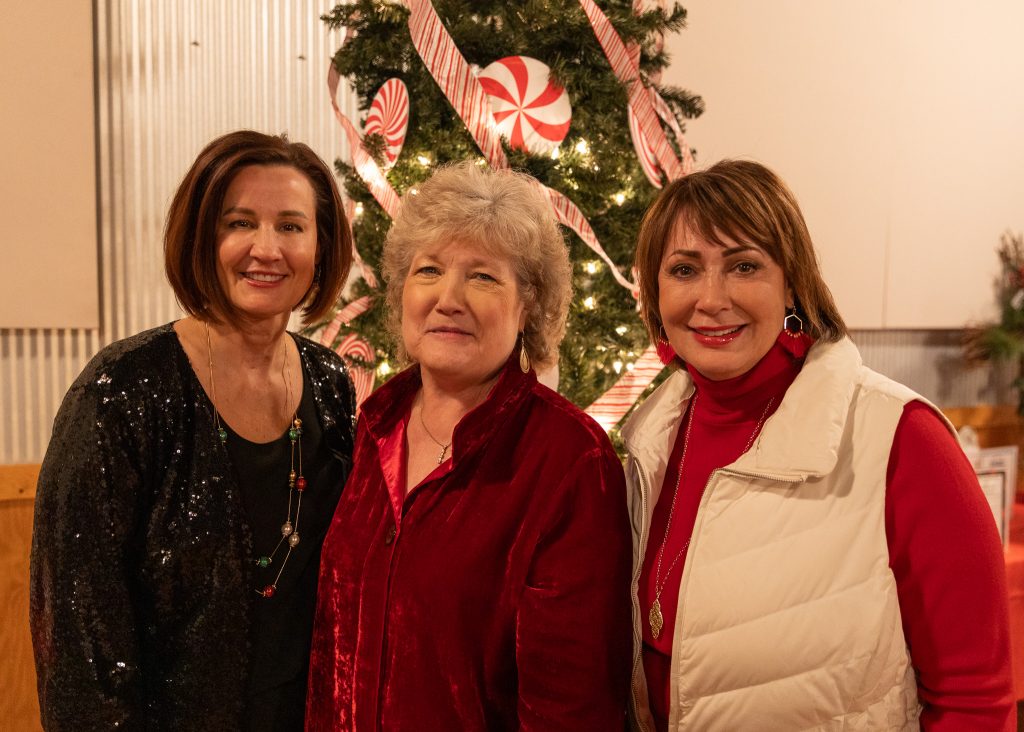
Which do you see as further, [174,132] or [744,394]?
[174,132]

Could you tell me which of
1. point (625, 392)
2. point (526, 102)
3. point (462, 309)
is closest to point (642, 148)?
point (526, 102)

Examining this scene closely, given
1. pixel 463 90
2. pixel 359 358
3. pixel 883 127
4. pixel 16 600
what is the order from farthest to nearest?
1. pixel 883 127
2. pixel 16 600
3. pixel 359 358
4. pixel 463 90

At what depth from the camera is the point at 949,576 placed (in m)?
1.27

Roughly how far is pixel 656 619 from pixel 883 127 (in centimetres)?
407

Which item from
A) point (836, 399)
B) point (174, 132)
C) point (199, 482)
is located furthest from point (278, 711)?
point (174, 132)

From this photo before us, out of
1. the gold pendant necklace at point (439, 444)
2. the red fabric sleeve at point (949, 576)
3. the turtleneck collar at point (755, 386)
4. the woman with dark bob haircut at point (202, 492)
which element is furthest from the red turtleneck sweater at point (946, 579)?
the woman with dark bob haircut at point (202, 492)

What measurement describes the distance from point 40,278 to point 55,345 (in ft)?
0.86

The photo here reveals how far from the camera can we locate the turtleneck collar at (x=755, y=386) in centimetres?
147

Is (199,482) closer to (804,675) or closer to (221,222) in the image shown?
(221,222)

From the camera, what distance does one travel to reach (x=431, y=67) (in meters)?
2.28

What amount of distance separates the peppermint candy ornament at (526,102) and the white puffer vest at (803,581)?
50.5 inches

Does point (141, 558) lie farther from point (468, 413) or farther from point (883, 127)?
point (883, 127)

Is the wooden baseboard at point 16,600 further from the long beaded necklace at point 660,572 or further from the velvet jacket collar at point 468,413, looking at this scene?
the long beaded necklace at point 660,572

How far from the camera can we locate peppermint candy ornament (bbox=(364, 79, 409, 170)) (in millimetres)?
2400
